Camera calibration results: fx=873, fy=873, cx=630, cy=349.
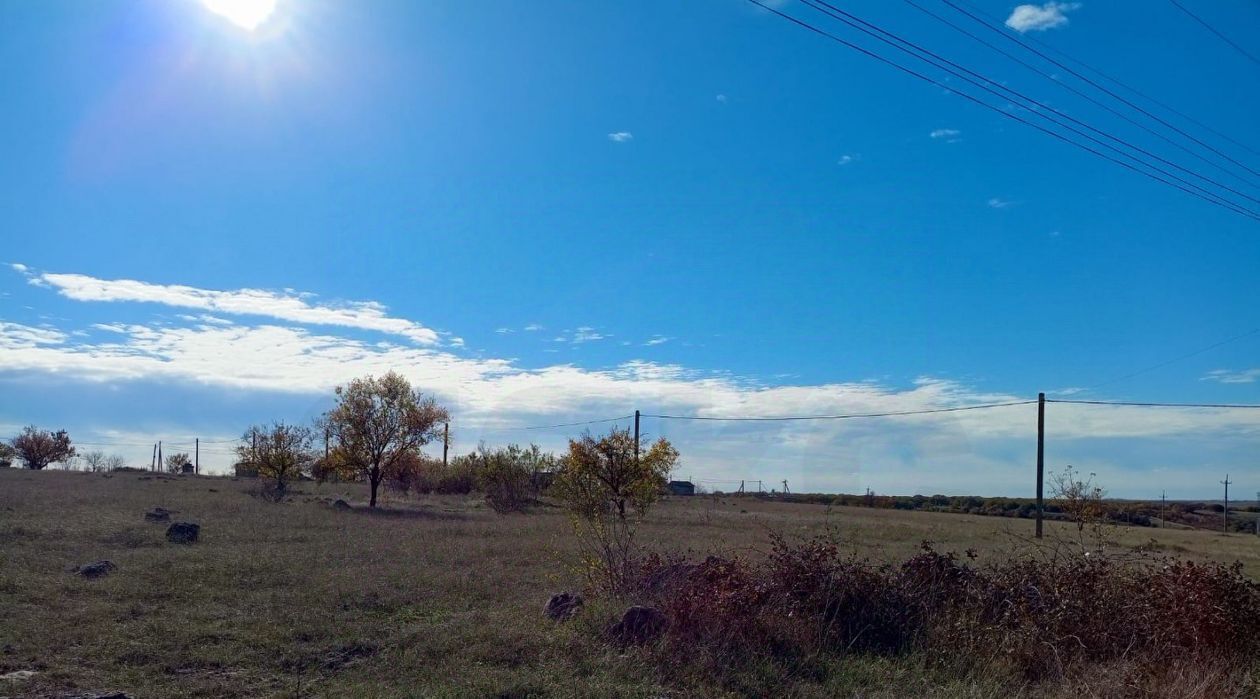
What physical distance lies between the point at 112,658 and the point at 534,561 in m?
9.43

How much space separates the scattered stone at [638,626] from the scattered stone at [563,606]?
4.09 feet

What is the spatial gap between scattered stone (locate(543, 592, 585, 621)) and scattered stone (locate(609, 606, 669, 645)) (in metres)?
1.25

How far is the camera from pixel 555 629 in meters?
9.65

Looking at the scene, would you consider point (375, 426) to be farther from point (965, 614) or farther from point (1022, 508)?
point (1022, 508)

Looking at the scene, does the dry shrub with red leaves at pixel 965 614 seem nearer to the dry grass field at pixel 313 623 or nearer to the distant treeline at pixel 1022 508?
the dry grass field at pixel 313 623

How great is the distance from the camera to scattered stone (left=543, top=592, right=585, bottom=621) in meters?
10.2

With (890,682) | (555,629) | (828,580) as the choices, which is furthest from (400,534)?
(890,682)

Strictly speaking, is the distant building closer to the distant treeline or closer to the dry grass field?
the distant treeline

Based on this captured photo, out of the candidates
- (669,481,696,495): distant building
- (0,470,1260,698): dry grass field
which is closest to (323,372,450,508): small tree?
(0,470,1260,698): dry grass field

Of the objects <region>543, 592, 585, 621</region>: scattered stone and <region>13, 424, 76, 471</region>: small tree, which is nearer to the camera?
<region>543, 592, 585, 621</region>: scattered stone

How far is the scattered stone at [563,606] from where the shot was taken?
33.6 feet

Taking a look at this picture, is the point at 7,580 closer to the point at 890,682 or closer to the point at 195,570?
the point at 195,570

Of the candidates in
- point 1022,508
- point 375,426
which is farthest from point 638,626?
point 1022,508

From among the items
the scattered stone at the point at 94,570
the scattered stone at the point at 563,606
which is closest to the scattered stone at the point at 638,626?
the scattered stone at the point at 563,606
